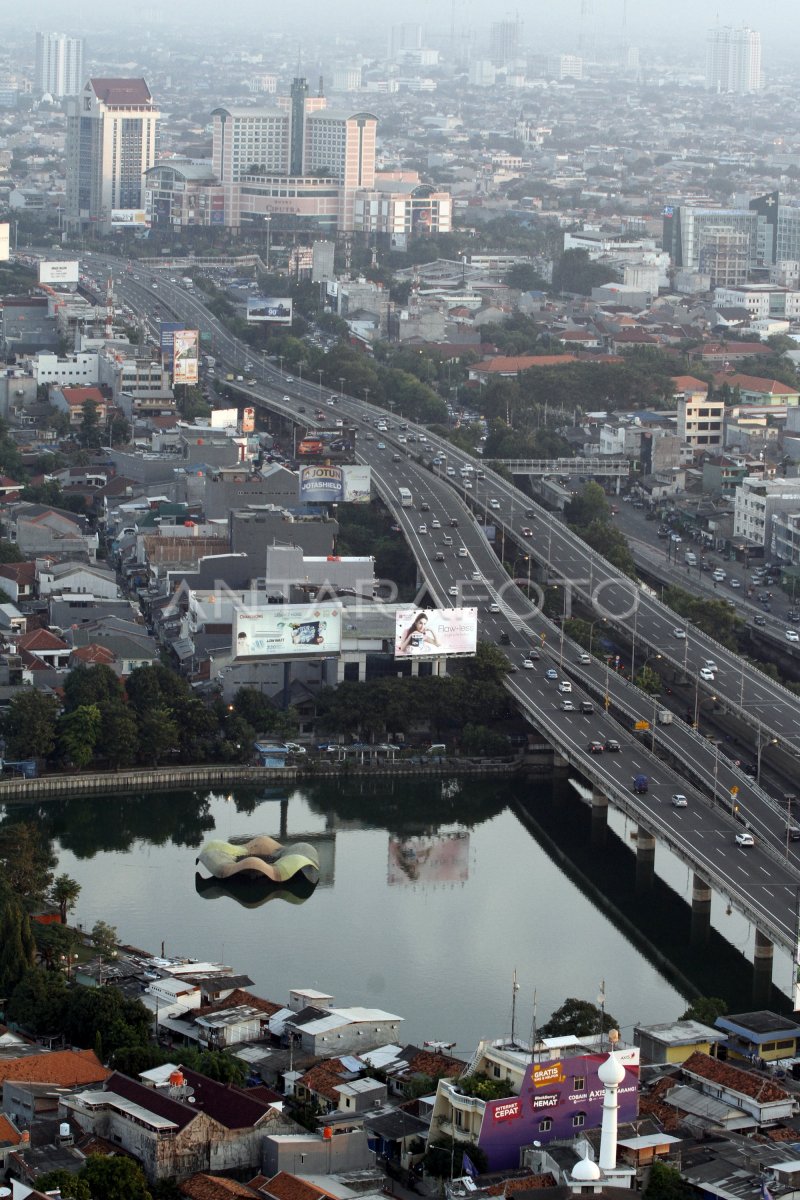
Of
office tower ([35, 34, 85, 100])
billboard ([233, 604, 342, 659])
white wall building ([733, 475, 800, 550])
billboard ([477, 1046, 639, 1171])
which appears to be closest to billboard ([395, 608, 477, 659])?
billboard ([233, 604, 342, 659])

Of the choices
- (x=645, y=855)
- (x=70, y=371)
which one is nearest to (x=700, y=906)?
(x=645, y=855)

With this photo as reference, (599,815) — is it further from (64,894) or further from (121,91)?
(121,91)

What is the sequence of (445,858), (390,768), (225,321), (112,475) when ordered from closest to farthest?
(445,858) < (390,768) < (112,475) < (225,321)

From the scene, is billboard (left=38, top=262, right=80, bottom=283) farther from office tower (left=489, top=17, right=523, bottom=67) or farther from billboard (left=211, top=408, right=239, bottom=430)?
office tower (left=489, top=17, right=523, bottom=67)

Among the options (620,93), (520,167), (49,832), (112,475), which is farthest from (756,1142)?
(620,93)

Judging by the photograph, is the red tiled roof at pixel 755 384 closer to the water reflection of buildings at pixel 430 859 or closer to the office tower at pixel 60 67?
the water reflection of buildings at pixel 430 859

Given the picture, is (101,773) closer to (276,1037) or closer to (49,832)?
(49,832)
